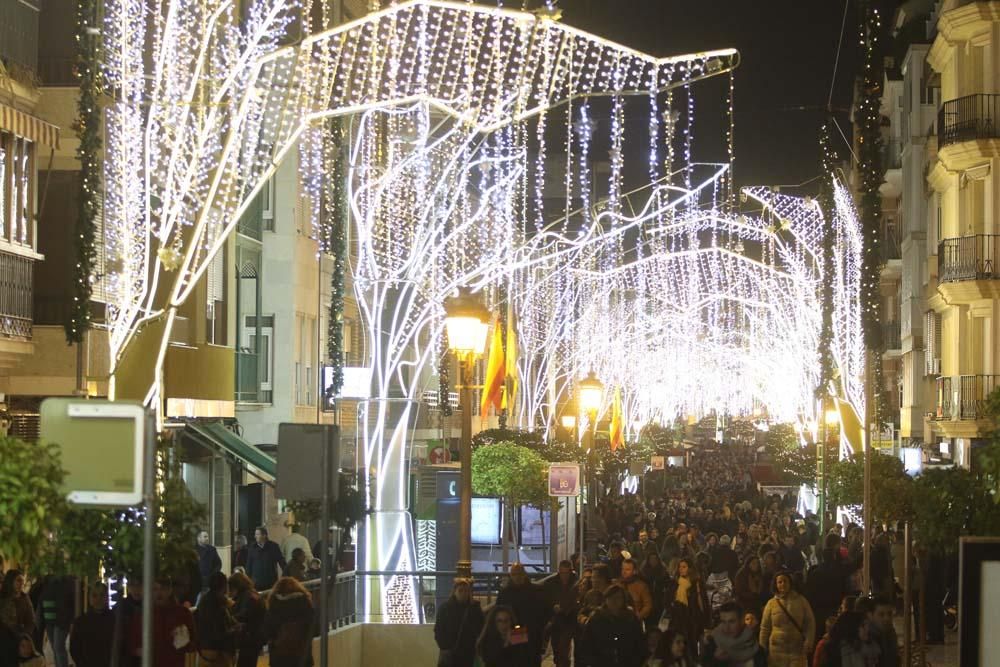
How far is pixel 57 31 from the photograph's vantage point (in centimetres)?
2531

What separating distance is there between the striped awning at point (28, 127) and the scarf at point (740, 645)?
11774 mm

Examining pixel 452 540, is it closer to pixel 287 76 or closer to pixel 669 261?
pixel 287 76

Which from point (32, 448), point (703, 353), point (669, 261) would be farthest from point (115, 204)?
point (703, 353)

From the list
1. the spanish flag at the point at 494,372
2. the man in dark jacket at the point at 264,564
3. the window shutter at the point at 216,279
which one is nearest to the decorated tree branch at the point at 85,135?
the man in dark jacket at the point at 264,564

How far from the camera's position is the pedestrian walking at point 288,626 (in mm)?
14547

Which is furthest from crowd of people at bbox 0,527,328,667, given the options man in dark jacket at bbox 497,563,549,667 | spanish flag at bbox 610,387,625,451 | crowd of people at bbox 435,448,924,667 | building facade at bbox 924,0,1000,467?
spanish flag at bbox 610,387,625,451

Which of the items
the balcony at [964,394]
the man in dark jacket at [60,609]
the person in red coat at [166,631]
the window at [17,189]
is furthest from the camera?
the balcony at [964,394]

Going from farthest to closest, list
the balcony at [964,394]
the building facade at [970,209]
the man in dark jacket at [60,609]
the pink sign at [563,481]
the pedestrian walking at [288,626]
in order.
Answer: the balcony at [964,394], the building facade at [970,209], the pink sign at [563,481], the man in dark jacket at [60,609], the pedestrian walking at [288,626]

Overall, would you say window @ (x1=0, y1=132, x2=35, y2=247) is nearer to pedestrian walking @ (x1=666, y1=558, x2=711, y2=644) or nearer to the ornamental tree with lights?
the ornamental tree with lights

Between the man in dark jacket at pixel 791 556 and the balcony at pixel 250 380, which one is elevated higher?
the balcony at pixel 250 380

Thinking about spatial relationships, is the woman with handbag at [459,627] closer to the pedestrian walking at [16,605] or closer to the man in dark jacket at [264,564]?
the pedestrian walking at [16,605]

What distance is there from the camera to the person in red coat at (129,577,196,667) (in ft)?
41.8

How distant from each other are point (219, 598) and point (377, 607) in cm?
607

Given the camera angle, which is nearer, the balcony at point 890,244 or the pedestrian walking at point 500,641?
the pedestrian walking at point 500,641
